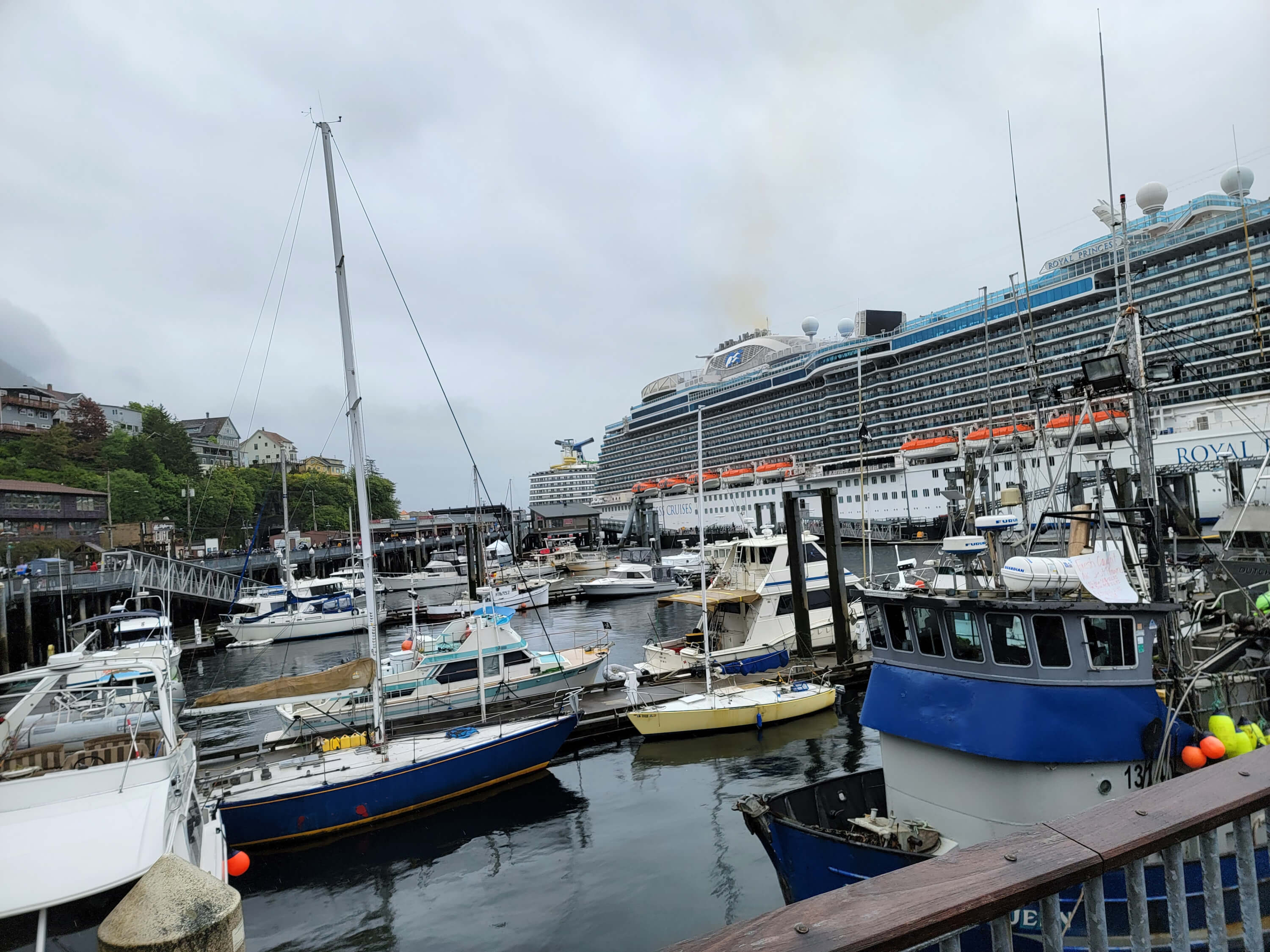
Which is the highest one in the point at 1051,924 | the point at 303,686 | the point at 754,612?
the point at 1051,924

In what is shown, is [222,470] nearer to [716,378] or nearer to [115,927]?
[716,378]

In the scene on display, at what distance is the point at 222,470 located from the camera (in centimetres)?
6353

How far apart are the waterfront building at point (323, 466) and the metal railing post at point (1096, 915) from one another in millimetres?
78998

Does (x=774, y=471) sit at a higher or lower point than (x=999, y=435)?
lower

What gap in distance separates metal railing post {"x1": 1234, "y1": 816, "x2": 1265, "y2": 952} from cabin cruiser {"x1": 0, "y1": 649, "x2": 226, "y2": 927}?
19.6 feet

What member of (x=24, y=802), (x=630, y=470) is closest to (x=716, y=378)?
(x=630, y=470)

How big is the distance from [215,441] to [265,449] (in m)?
13.8

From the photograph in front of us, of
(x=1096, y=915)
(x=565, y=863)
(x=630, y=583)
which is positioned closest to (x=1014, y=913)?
(x=1096, y=915)

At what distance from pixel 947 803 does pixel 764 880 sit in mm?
3085

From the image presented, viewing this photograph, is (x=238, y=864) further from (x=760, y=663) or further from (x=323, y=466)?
(x=323, y=466)

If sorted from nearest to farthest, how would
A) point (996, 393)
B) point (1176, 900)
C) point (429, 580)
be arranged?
point (1176, 900), point (429, 580), point (996, 393)

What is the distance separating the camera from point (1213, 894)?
1.50m

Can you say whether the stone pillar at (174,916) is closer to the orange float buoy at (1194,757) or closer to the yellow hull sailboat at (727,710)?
the orange float buoy at (1194,757)

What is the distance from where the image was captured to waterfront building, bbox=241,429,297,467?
3706 inches
